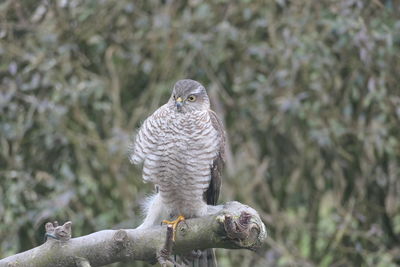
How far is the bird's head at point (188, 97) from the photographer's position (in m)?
3.23

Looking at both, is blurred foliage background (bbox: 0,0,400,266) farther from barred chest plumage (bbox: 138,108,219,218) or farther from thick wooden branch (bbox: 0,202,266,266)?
thick wooden branch (bbox: 0,202,266,266)

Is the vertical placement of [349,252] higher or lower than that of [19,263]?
lower

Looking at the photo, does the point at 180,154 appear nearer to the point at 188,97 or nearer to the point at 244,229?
the point at 188,97

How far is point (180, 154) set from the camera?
10.0 feet

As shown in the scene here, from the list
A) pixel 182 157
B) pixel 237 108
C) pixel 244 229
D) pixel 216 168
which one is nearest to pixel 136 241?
pixel 244 229

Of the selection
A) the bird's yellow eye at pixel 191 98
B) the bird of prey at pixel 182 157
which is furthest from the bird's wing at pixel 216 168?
the bird's yellow eye at pixel 191 98

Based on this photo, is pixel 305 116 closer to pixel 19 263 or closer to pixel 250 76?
pixel 250 76

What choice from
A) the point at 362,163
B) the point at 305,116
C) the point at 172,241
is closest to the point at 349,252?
the point at 362,163

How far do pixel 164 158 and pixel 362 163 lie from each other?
6.11 feet

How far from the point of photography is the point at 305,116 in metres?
4.39

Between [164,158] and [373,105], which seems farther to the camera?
[373,105]

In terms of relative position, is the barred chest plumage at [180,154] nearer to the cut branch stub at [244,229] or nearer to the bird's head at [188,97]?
the bird's head at [188,97]

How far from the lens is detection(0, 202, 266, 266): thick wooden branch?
2.36 metres

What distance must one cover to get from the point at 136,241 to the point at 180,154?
60 centimetres
